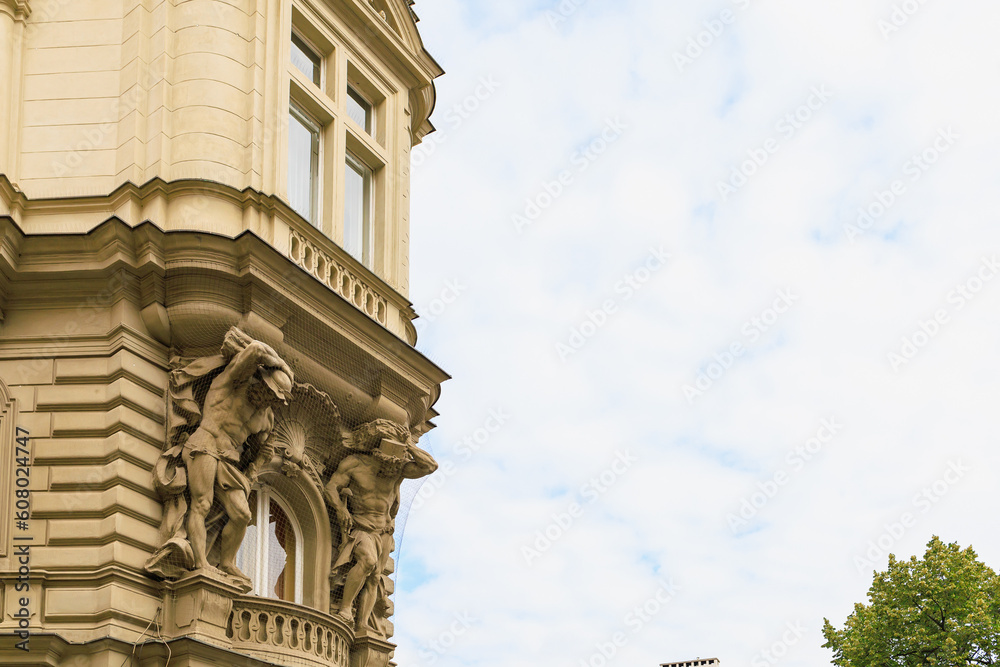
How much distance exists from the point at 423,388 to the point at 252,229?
4.11m

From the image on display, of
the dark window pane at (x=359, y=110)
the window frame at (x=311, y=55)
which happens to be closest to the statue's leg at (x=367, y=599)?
the dark window pane at (x=359, y=110)

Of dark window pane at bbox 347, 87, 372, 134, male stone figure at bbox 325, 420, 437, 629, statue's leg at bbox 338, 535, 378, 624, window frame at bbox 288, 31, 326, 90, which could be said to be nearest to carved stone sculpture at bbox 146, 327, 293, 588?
male stone figure at bbox 325, 420, 437, 629

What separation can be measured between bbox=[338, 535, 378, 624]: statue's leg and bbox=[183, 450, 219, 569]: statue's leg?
9.77 ft

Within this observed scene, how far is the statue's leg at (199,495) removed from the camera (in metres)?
17.0

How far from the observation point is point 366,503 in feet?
66.4

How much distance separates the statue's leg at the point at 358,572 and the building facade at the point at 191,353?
3 cm

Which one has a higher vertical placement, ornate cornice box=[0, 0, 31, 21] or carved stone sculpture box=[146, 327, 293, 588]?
ornate cornice box=[0, 0, 31, 21]

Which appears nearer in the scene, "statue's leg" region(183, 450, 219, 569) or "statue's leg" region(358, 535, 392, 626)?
"statue's leg" region(183, 450, 219, 569)

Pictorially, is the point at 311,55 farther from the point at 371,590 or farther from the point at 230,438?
the point at 371,590

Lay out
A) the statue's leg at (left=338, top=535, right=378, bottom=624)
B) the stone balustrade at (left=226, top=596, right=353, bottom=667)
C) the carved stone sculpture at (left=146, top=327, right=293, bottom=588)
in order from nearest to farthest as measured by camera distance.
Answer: the stone balustrade at (left=226, top=596, right=353, bottom=667) → the carved stone sculpture at (left=146, top=327, right=293, bottom=588) → the statue's leg at (left=338, top=535, right=378, bottom=624)

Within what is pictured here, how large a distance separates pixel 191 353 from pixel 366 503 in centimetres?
382

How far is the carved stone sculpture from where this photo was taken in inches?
674

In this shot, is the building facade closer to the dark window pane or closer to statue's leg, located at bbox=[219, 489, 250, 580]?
statue's leg, located at bbox=[219, 489, 250, 580]

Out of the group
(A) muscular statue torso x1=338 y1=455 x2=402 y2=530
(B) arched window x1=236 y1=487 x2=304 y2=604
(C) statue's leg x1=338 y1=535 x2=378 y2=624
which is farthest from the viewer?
(A) muscular statue torso x1=338 y1=455 x2=402 y2=530
